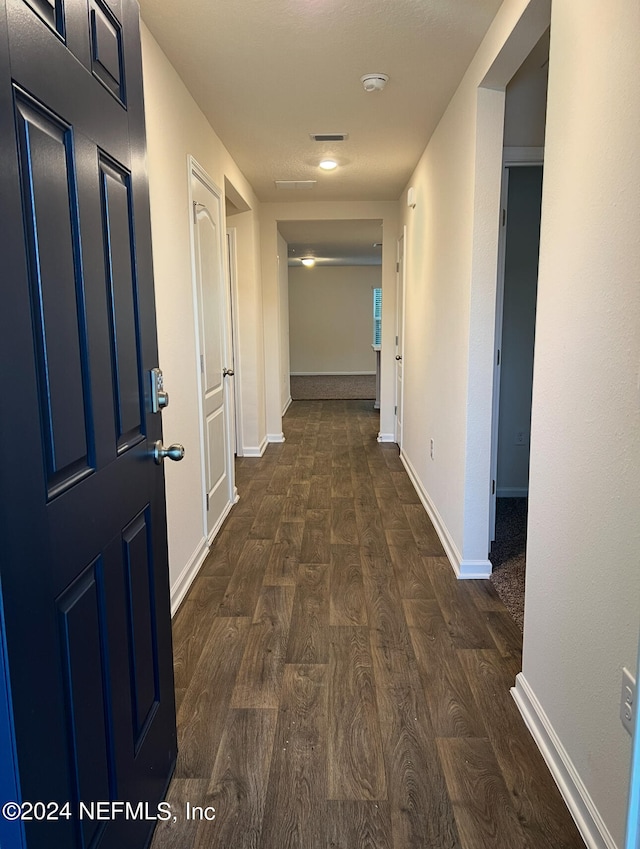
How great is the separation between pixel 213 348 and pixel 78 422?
8.45ft

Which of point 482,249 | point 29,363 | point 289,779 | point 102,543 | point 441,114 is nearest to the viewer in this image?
point 29,363

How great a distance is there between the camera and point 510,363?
404cm

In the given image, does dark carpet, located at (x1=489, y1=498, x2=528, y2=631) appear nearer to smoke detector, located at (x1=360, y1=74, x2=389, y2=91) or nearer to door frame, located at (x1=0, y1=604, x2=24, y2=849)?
door frame, located at (x1=0, y1=604, x2=24, y2=849)

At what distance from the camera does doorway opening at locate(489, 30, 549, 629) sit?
3016mm

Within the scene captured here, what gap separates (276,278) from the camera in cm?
628

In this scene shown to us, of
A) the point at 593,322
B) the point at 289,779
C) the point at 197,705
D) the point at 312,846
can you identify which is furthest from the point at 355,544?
the point at 593,322

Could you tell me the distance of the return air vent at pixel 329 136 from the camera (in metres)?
3.61

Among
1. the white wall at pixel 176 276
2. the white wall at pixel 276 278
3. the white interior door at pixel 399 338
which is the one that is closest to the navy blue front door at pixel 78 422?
the white wall at pixel 176 276

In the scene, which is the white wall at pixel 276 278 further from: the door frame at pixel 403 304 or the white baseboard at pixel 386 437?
the door frame at pixel 403 304

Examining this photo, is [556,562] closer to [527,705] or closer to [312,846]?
[527,705]

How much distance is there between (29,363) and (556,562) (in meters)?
1.43

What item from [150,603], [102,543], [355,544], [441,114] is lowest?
[355,544]

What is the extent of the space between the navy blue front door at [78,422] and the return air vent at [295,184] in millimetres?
3673

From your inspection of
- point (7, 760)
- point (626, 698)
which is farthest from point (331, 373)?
point (7, 760)
